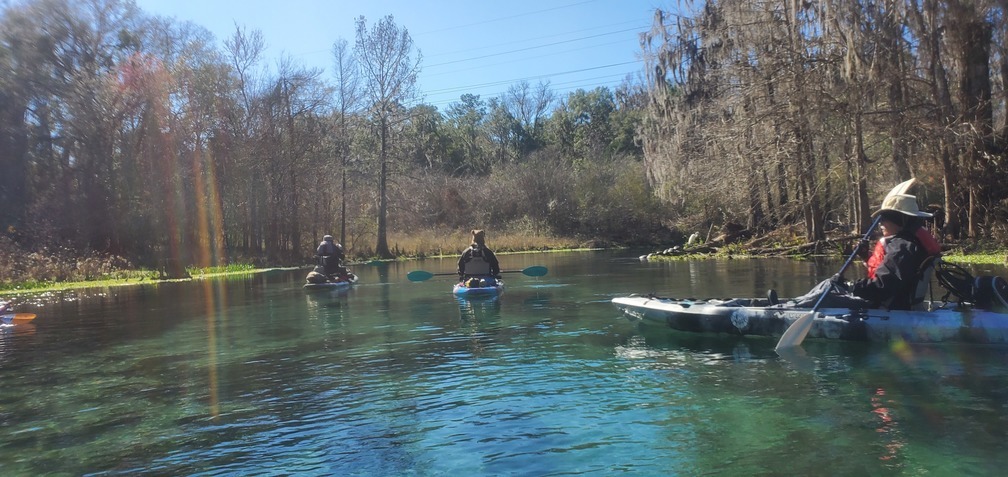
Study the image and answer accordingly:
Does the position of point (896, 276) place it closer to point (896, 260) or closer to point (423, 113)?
point (896, 260)

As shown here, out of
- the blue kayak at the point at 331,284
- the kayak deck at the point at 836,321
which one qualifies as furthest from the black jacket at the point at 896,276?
the blue kayak at the point at 331,284

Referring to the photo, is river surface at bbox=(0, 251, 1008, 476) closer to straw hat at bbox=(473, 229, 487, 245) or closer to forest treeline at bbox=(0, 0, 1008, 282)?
straw hat at bbox=(473, 229, 487, 245)

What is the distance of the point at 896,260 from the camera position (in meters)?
7.82

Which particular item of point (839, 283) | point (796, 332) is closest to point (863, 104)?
point (839, 283)

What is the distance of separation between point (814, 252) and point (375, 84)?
2124 centimetres

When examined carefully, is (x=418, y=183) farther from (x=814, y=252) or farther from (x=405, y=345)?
(x=405, y=345)

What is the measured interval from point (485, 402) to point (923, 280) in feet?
15.8

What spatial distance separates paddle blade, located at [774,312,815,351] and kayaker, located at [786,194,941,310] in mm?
584

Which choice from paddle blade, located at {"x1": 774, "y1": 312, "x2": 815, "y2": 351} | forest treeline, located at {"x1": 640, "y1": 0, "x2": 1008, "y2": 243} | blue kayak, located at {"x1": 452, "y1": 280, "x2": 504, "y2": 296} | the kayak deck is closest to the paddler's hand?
the kayak deck

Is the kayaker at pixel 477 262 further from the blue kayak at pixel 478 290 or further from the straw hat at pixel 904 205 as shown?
the straw hat at pixel 904 205

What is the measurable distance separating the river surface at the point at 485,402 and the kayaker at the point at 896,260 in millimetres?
527

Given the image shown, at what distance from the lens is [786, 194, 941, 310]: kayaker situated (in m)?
7.73

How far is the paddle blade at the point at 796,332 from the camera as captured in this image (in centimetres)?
813

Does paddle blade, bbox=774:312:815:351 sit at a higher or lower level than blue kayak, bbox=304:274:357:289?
lower
